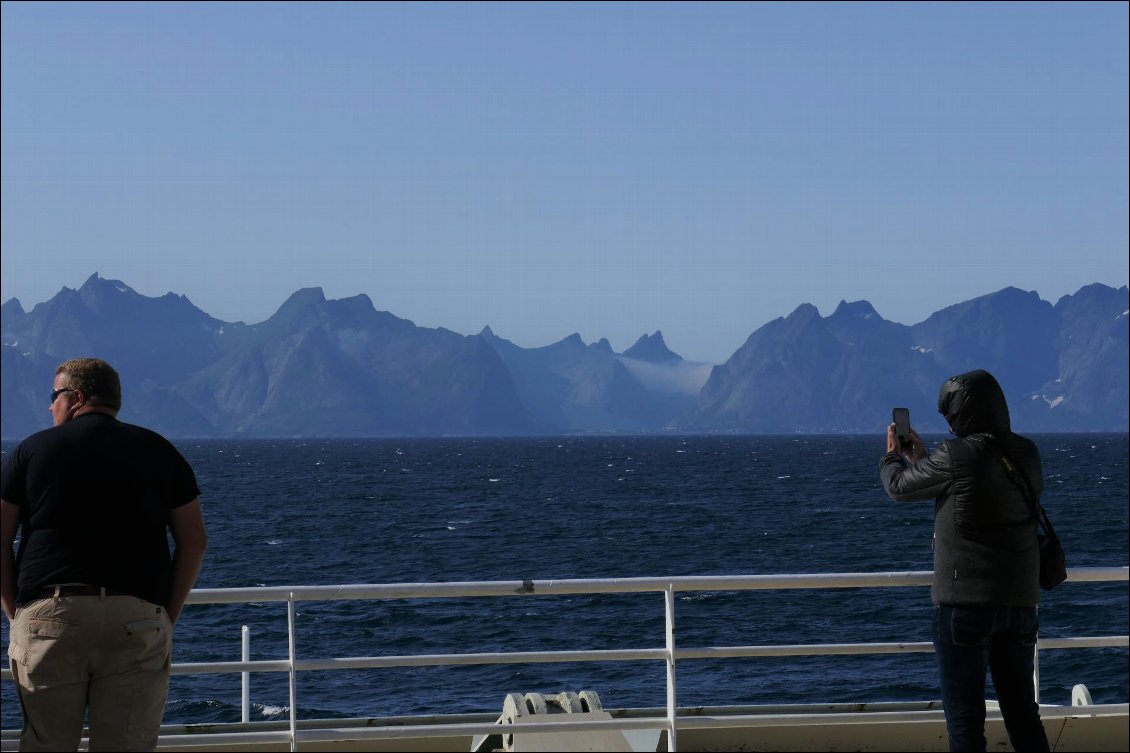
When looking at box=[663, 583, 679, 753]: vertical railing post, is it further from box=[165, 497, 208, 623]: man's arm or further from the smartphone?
box=[165, 497, 208, 623]: man's arm

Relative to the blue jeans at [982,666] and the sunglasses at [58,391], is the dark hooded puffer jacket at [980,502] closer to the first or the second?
the blue jeans at [982,666]

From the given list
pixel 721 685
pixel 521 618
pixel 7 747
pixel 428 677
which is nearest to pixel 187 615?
pixel 521 618

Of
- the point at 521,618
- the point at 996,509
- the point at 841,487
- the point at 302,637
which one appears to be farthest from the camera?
the point at 841,487

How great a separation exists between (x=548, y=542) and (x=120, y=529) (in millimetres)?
54039

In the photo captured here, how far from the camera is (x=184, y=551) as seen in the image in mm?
4461

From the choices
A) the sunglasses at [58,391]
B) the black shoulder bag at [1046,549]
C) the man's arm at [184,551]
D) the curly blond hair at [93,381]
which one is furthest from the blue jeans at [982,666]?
the sunglasses at [58,391]

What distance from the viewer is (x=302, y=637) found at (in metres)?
31.9

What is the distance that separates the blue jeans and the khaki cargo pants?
2784mm

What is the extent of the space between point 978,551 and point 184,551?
278 cm

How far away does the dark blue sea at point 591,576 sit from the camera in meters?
26.2

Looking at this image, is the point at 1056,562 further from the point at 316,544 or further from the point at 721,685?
the point at 316,544

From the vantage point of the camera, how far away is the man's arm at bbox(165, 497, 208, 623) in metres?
4.42

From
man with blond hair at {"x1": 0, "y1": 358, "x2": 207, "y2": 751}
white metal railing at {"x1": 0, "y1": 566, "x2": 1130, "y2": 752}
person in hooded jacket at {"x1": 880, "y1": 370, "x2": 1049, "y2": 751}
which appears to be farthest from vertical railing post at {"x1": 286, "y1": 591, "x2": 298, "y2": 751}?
person in hooded jacket at {"x1": 880, "y1": 370, "x2": 1049, "y2": 751}

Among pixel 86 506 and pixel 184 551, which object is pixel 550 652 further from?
pixel 86 506
